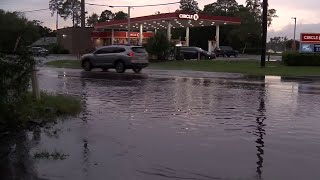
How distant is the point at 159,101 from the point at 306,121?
487 cm

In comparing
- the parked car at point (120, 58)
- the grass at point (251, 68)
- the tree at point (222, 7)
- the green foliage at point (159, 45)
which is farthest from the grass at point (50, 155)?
the tree at point (222, 7)

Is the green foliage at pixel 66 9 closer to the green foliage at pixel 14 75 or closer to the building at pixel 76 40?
the building at pixel 76 40

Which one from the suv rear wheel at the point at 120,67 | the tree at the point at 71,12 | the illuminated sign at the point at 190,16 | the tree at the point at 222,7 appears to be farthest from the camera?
the tree at the point at 71,12

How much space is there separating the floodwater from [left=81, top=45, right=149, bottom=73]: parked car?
55.0 ft

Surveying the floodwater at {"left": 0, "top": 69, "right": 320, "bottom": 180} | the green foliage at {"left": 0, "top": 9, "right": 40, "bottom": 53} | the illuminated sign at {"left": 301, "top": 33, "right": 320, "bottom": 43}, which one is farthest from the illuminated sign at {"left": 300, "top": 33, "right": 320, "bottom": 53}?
the green foliage at {"left": 0, "top": 9, "right": 40, "bottom": 53}

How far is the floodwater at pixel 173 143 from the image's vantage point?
6.64 meters

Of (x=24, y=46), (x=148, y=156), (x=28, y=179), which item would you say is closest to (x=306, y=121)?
(x=148, y=156)

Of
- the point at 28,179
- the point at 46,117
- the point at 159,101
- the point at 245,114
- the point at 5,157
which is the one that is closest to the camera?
the point at 28,179

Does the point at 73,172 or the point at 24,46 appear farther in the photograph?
the point at 24,46

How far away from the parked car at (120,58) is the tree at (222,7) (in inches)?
3461

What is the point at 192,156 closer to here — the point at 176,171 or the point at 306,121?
the point at 176,171

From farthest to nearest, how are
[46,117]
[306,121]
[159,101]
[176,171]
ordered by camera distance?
[159,101]
[306,121]
[46,117]
[176,171]

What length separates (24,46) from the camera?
922 centimetres

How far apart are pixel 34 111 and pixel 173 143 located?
352cm
